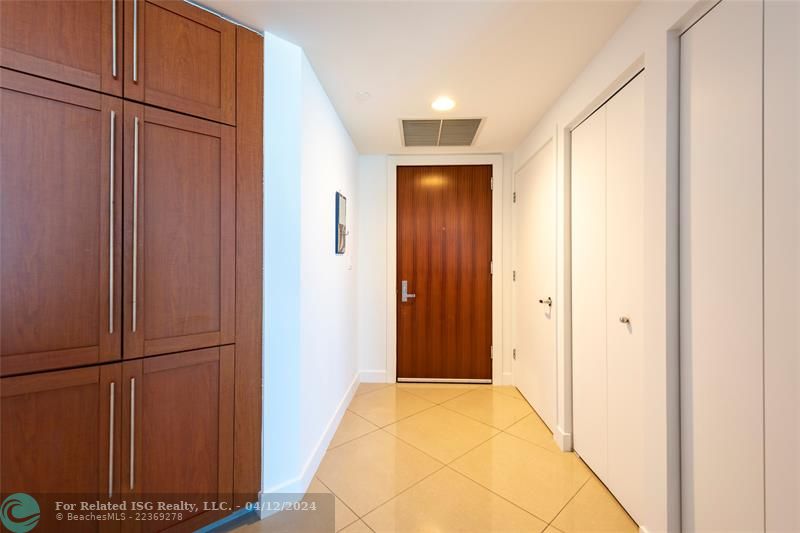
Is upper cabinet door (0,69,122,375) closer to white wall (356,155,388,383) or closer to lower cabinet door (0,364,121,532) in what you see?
lower cabinet door (0,364,121,532)

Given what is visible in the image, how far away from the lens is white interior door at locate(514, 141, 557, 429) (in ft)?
7.75

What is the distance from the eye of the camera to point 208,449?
1.44 m

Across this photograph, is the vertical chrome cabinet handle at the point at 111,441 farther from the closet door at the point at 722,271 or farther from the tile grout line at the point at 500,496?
the closet door at the point at 722,271

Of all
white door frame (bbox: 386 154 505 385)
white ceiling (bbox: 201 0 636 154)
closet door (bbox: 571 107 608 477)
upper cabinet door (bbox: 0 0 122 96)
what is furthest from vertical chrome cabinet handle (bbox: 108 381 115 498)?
white door frame (bbox: 386 154 505 385)

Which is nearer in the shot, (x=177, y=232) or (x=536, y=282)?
(x=177, y=232)

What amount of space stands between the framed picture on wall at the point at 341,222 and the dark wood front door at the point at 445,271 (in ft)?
2.86

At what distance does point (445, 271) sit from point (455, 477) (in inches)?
77.5

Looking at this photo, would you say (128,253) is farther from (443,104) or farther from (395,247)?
(395,247)

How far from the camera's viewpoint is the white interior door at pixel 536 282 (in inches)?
93.0

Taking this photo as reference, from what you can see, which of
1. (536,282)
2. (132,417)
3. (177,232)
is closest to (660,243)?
(536,282)

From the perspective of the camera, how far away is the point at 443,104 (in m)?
2.31

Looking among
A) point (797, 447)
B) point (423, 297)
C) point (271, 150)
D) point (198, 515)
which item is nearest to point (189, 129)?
point (271, 150)

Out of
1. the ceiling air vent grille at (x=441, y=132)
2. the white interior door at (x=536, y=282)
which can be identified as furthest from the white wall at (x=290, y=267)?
the white interior door at (x=536, y=282)

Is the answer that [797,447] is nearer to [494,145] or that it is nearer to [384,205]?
[494,145]
